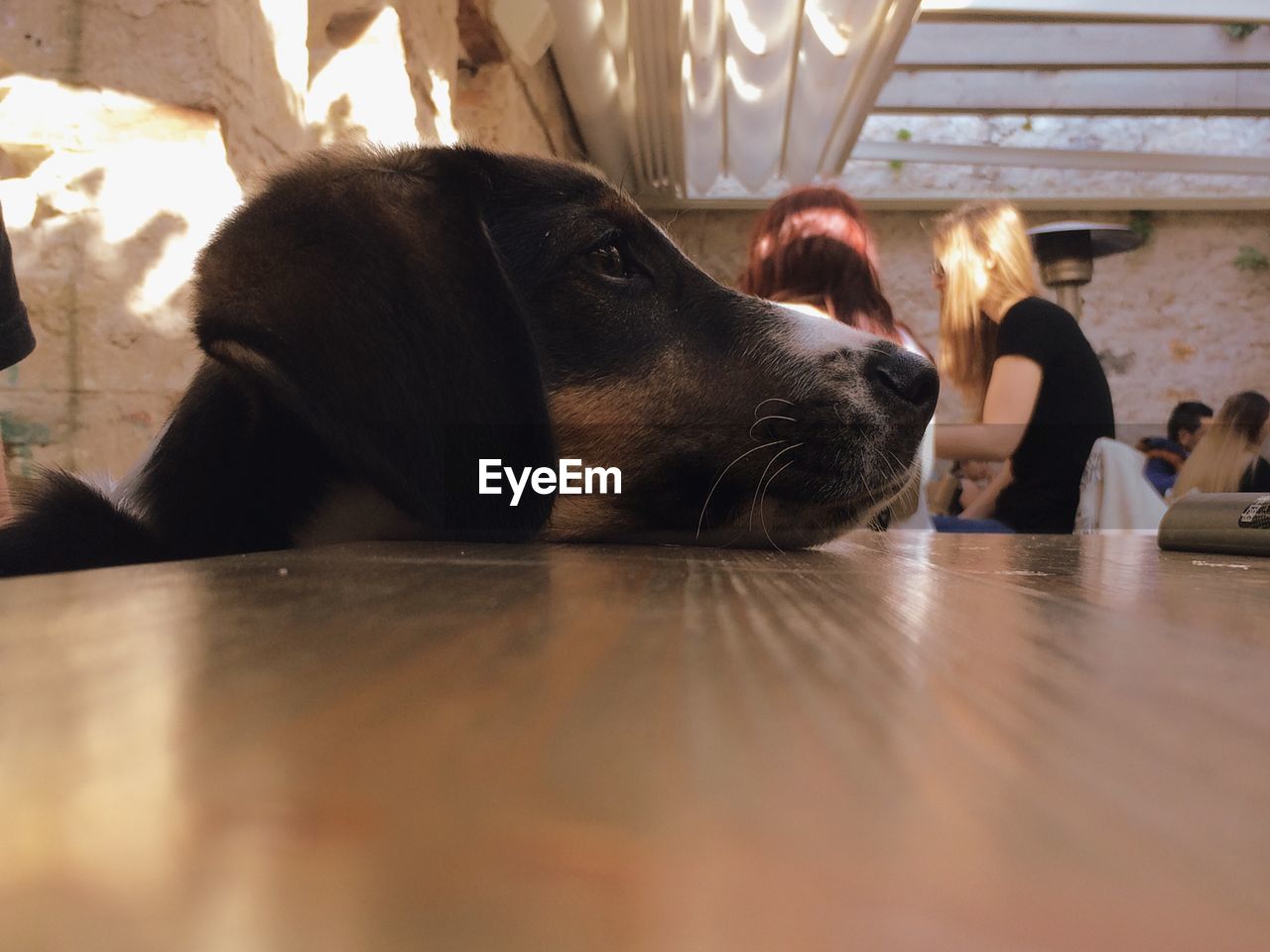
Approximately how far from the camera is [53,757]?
15 cm

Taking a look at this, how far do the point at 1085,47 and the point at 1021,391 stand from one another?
164 inches

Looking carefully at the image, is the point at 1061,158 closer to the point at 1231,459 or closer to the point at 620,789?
the point at 1231,459

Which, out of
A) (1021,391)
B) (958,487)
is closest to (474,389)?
(1021,391)

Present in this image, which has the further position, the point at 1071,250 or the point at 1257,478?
the point at 1071,250

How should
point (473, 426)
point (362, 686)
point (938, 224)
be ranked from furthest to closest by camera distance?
point (938, 224) < point (473, 426) < point (362, 686)

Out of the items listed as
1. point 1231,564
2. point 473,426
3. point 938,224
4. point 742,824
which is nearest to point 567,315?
point 473,426

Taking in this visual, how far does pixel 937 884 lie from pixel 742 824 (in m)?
0.03

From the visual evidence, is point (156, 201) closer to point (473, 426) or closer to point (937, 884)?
point (473, 426)

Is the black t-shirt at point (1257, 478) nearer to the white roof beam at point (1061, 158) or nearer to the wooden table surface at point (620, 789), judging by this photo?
the wooden table surface at point (620, 789)

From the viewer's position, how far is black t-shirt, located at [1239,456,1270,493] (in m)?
3.15

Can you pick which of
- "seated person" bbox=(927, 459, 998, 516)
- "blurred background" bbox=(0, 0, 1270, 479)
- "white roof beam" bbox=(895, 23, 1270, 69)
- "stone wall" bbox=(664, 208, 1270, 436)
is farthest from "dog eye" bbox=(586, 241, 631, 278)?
"stone wall" bbox=(664, 208, 1270, 436)

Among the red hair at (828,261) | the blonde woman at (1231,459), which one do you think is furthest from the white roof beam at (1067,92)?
the red hair at (828,261)

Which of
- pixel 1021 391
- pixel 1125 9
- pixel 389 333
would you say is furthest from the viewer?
pixel 1125 9

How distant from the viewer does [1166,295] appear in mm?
7707
